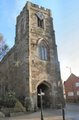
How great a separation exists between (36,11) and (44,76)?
12081 mm

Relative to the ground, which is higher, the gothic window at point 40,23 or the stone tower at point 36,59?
the gothic window at point 40,23

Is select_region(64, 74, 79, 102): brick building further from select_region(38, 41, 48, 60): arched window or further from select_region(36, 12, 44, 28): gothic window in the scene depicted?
select_region(36, 12, 44, 28): gothic window

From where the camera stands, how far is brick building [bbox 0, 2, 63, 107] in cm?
2517

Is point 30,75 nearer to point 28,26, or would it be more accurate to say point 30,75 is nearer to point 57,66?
point 57,66

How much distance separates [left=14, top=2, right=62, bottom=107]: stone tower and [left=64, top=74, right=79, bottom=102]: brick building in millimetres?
20443

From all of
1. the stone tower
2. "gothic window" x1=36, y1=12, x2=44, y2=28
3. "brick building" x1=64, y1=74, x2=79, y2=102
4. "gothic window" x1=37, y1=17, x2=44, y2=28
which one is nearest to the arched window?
the stone tower

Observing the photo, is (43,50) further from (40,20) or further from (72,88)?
(72,88)

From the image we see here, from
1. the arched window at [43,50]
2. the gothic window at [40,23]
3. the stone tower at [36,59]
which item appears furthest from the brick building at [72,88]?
the gothic window at [40,23]

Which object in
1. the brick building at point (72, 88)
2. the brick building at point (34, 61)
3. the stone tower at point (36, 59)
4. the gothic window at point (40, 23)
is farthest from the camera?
the brick building at point (72, 88)

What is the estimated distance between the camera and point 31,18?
96.9 feet

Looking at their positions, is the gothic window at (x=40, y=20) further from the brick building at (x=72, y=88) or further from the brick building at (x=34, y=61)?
the brick building at (x=72, y=88)

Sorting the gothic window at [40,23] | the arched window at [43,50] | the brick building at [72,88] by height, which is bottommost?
the brick building at [72,88]

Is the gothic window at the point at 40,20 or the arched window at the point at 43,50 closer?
the arched window at the point at 43,50

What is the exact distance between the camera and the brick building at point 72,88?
A: 153ft
